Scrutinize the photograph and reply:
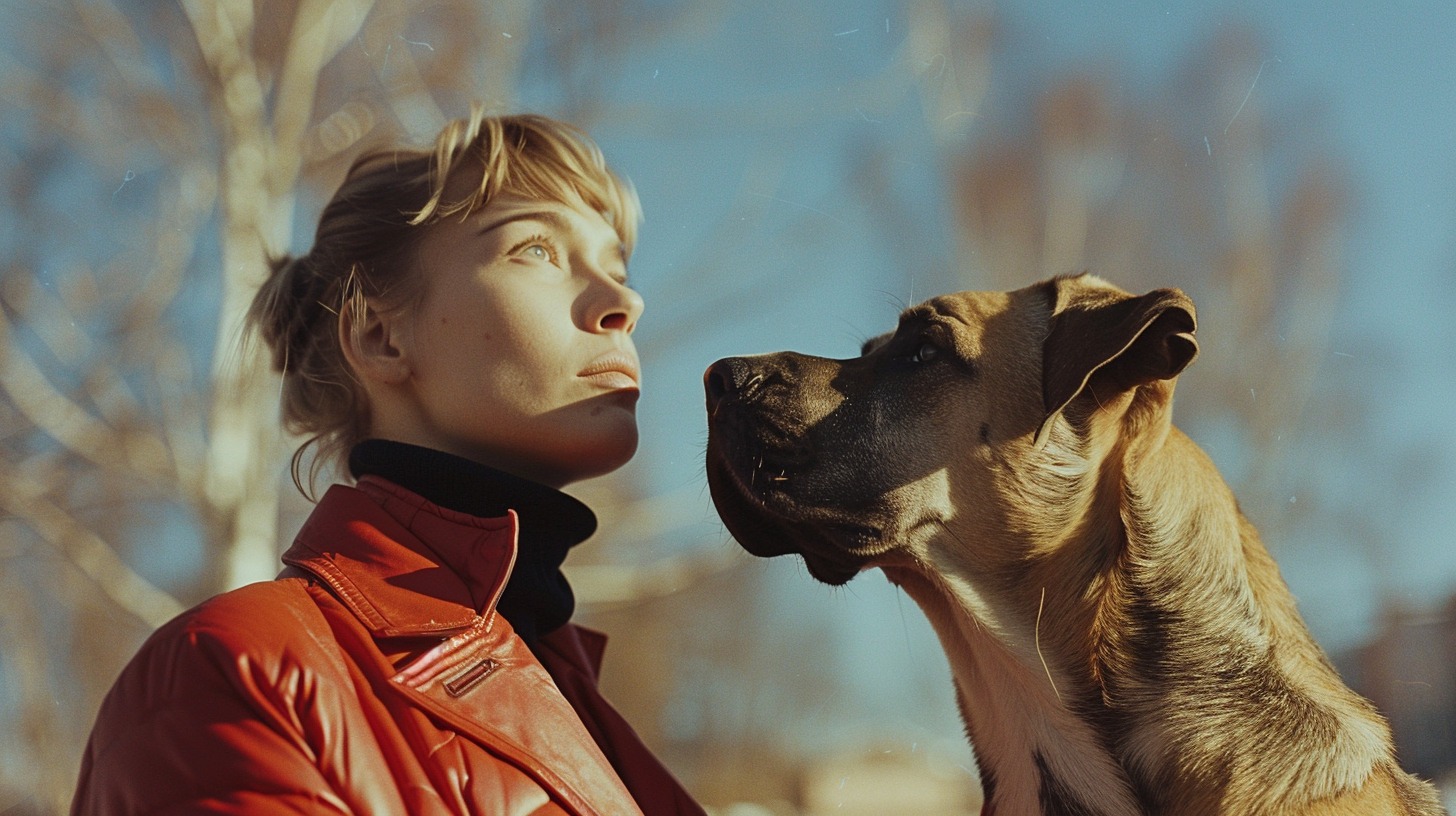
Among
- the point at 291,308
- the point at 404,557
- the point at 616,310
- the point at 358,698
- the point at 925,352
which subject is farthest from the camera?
the point at 291,308

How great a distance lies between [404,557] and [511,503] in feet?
1.07

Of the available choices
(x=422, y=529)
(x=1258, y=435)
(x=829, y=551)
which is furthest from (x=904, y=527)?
(x=1258, y=435)

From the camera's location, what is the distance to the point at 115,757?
159 cm

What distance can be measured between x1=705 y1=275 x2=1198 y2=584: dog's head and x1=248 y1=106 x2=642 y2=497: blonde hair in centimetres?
66

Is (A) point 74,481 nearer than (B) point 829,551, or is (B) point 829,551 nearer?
(B) point 829,551

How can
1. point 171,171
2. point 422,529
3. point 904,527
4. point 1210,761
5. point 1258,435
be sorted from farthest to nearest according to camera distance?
point 1258,435
point 171,171
point 904,527
point 422,529
point 1210,761

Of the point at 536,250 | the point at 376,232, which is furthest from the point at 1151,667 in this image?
the point at 376,232

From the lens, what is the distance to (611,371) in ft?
7.73

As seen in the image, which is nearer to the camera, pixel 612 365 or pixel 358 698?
pixel 358 698

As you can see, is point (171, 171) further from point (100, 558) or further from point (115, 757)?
point (115, 757)

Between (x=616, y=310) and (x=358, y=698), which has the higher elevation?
(x=616, y=310)

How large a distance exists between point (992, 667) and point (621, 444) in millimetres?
974

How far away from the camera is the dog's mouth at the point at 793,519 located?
7.57 ft

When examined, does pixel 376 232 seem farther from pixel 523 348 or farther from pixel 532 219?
pixel 523 348
